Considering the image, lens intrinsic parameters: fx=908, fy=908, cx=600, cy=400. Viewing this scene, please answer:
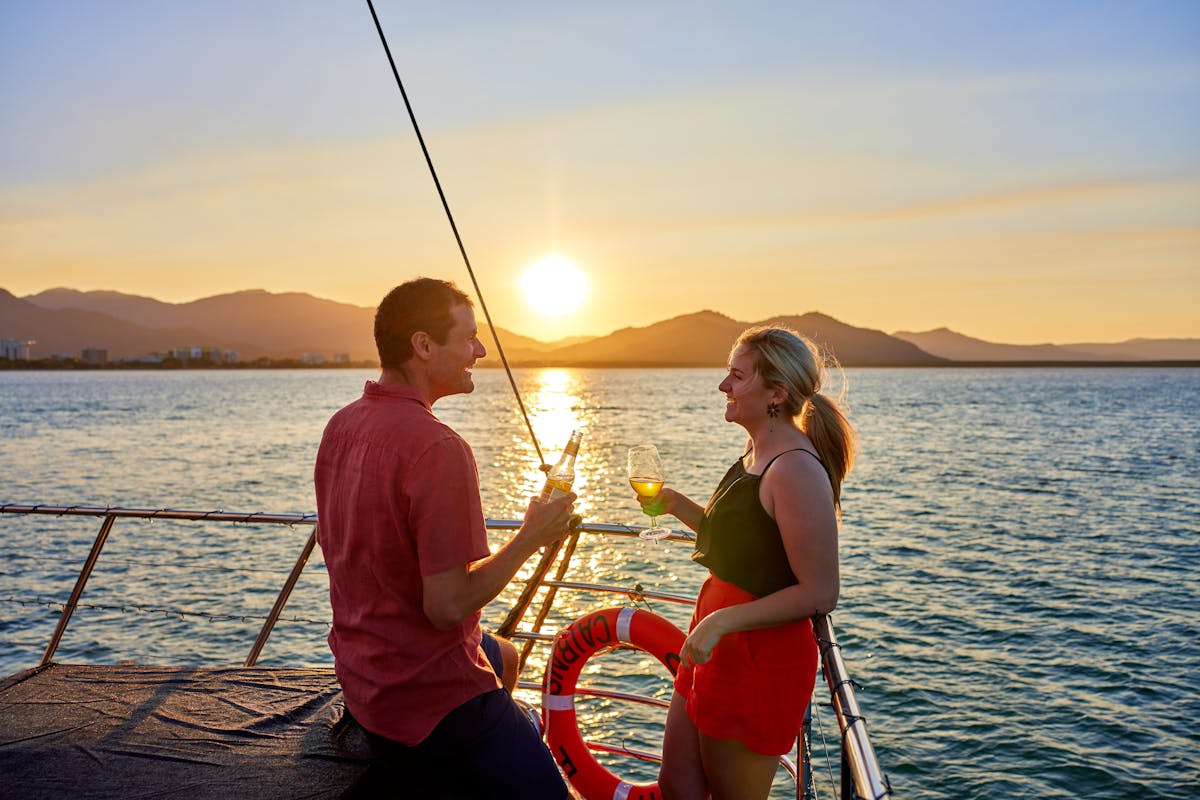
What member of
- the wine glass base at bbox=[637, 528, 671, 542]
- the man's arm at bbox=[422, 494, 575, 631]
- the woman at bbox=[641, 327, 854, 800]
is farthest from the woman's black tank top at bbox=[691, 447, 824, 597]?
the man's arm at bbox=[422, 494, 575, 631]

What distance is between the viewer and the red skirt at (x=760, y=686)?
104 inches

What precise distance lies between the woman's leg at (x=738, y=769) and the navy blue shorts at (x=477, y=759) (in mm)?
552

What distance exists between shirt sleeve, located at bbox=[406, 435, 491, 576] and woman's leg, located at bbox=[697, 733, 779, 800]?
1074 mm

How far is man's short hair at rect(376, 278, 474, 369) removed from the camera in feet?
7.82

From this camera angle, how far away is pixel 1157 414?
230ft

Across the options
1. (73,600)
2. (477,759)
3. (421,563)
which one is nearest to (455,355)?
(421,563)

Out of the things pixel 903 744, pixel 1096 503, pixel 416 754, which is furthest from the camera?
pixel 1096 503

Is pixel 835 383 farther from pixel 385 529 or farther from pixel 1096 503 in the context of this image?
pixel 1096 503

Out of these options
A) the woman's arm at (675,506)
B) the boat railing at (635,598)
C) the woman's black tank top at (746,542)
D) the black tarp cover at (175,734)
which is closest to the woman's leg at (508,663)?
the boat railing at (635,598)

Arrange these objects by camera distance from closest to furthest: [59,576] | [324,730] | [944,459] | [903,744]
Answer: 1. [324,730]
2. [903,744]
3. [59,576]
4. [944,459]

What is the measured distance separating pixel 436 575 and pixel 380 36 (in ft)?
6.48

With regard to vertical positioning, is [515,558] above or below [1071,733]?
above

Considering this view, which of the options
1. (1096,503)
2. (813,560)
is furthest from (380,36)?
(1096,503)

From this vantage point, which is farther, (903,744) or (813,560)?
→ (903,744)
